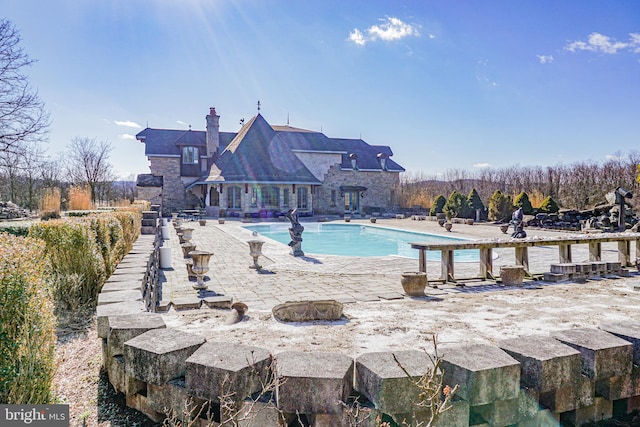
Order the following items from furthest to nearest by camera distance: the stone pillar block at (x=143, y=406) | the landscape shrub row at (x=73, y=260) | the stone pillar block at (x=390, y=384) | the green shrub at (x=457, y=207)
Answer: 1. the green shrub at (x=457, y=207)
2. the landscape shrub row at (x=73, y=260)
3. the stone pillar block at (x=143, y=406)
4. the stone pillar block at (x=390, y=384)

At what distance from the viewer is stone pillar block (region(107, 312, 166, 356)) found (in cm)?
303

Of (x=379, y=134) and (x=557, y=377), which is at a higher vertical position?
(x=379, y=134)

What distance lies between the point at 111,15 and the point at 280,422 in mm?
11337

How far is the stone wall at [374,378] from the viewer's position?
7.70 ft

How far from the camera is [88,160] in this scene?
25.6 m

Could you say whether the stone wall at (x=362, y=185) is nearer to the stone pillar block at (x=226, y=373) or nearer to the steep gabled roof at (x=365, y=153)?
the steep gabled roof at (x=365, y=153)

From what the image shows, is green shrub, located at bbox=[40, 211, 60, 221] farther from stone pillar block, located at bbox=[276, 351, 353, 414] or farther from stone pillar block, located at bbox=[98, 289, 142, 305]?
stone pillar block, located at bbox=[276, 351, 353, 414]

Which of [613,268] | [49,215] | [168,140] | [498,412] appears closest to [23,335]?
[498,412]

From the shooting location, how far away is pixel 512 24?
36.5ft

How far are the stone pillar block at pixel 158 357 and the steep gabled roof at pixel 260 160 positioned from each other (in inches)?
875

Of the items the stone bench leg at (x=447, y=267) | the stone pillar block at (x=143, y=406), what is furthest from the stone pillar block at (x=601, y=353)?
the stone bench leg at (x=447, y=267)

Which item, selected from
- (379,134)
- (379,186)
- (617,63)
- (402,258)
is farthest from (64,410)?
(379,134)

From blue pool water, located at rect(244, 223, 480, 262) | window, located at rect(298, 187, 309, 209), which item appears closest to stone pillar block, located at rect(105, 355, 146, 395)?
blue pool water, located at rect(244, 223, 480, 262)

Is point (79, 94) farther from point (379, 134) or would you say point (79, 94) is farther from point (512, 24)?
point (379, 134)
